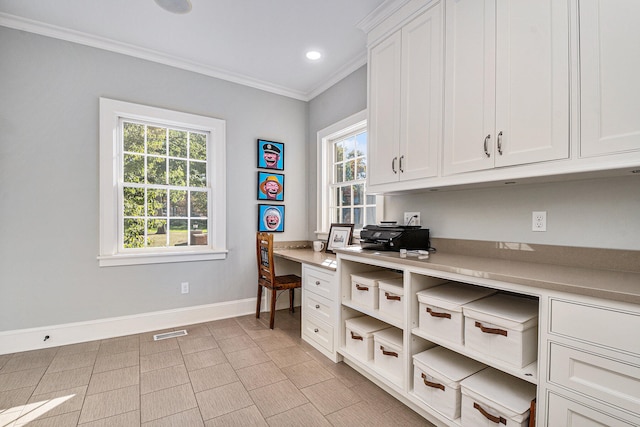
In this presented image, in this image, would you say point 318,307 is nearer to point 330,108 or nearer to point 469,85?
point 469,85

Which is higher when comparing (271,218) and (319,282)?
(271,218)

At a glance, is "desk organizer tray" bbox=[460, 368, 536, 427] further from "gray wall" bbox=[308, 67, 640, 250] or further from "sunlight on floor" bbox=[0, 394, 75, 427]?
"sunlight on floor" bbox=[0, 394, 75, 427]

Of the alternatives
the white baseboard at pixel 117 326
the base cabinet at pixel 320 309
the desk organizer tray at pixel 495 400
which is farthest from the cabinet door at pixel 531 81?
the white baseboard at pixel 117 326

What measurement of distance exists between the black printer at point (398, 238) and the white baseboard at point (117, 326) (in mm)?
1985

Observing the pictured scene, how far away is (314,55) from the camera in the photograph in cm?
310

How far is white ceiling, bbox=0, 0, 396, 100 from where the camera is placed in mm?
2379

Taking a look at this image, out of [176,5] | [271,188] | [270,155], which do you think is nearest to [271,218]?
[271,188]

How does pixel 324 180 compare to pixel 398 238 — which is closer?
pixel 398 238

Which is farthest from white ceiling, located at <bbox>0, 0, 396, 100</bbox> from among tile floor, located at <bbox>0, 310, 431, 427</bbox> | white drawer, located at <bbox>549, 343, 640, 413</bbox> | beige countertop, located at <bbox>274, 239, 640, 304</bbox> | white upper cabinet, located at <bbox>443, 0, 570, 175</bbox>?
tile floor, located at <bbox>0, 310, 431, 427</bbox>

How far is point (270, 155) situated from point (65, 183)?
2.06 meters

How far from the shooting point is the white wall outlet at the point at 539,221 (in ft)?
5.63

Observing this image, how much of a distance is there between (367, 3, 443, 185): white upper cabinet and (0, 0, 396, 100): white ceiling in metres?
0.35

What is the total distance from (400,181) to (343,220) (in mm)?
1482

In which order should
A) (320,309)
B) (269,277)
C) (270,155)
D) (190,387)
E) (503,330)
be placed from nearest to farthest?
(503,330) < (190,387) < (320,309) < (269,277) < (270,155)
